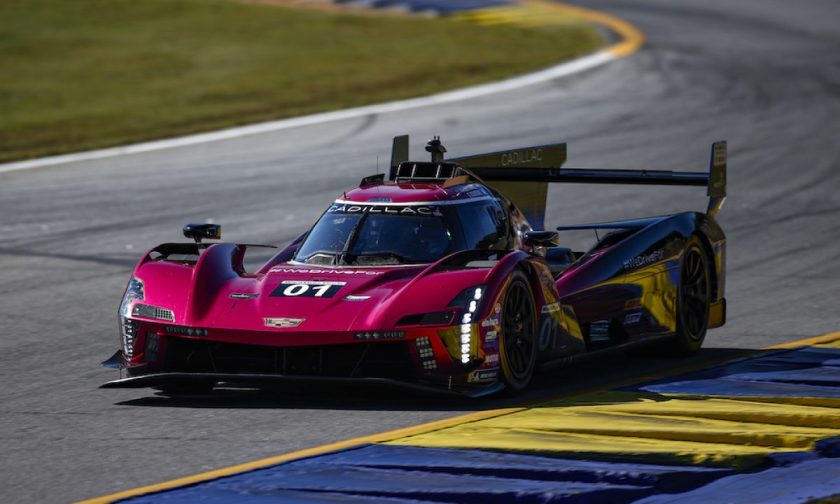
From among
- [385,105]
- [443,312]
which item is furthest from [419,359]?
[385,105]

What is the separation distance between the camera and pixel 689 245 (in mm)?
11148

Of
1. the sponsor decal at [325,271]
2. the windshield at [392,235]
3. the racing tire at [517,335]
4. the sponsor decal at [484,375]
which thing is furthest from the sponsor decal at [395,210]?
the sponsor decal at [484,375]

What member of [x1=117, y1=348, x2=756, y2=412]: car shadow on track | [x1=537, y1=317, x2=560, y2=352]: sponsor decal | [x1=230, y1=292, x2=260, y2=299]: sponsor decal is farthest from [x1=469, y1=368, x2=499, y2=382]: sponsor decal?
[x1=230, y1=292, x2=260, y2=299]: sponsor decal

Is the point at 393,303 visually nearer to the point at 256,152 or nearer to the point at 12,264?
the point at 12,264

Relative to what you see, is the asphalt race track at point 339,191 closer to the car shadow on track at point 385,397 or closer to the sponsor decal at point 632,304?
the car shadow on track at point 385,397

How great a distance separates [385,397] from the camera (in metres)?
9.12

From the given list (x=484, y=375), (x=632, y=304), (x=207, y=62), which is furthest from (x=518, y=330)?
(x=207, y=62)

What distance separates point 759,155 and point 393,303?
14.9 metres

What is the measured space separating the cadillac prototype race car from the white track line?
43.5ft

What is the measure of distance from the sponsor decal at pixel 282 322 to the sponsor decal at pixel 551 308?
1.61 meters

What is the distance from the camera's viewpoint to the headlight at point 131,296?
930cm

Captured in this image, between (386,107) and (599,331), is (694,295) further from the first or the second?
(386,107)

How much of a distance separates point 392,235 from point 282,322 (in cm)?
127

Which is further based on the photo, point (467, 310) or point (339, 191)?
point (339, 191)
